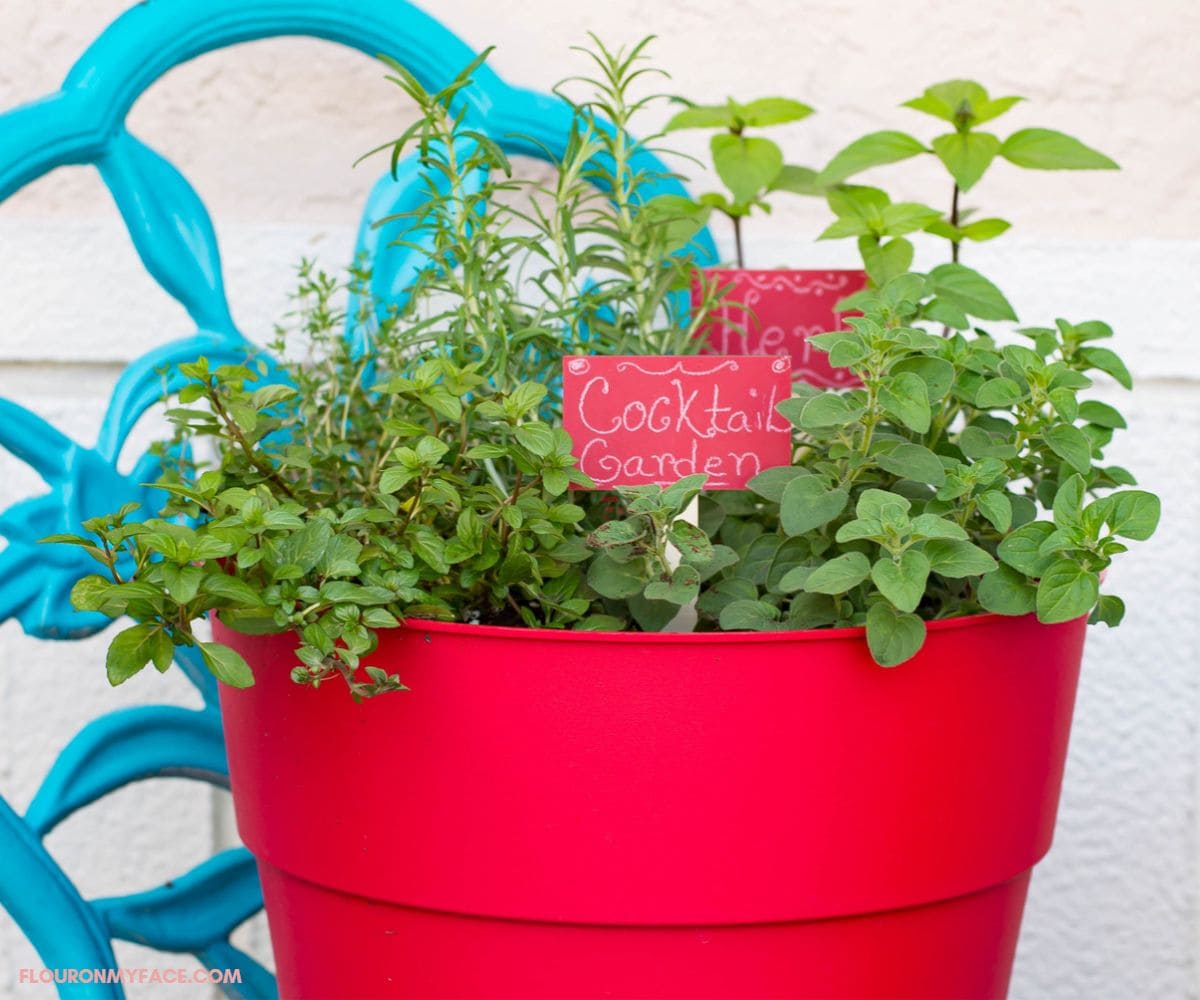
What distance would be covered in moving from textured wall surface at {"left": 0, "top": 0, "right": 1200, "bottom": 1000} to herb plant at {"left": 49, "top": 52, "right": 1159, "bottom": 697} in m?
0.33

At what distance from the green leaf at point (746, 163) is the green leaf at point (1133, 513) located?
0.42 m

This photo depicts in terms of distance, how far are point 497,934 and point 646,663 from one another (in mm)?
157

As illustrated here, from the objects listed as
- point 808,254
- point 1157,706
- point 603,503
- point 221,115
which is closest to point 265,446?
point 603,503

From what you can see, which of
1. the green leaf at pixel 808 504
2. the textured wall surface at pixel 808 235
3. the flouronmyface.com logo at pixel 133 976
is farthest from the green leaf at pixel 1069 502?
the flouronmyface.com logo at pixel 133 976

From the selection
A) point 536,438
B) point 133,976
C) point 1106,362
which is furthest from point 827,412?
point 133,976

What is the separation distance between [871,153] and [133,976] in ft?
3.12

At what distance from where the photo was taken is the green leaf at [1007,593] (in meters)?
0.58

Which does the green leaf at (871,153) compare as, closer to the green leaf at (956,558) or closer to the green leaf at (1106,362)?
the green leaf at (1106,362)

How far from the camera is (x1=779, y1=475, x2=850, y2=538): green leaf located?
1.96ft

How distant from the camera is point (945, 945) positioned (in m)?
0.62

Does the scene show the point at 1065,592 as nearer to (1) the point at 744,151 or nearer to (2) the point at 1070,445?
(2) the point at 1070,445

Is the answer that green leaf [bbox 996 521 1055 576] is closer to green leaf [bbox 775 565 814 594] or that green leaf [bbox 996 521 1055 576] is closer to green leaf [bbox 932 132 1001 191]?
green leaf [bbox 775 565 814 594]

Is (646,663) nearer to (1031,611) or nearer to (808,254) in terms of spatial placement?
(1031,611)

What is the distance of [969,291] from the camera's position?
0.81 metres
